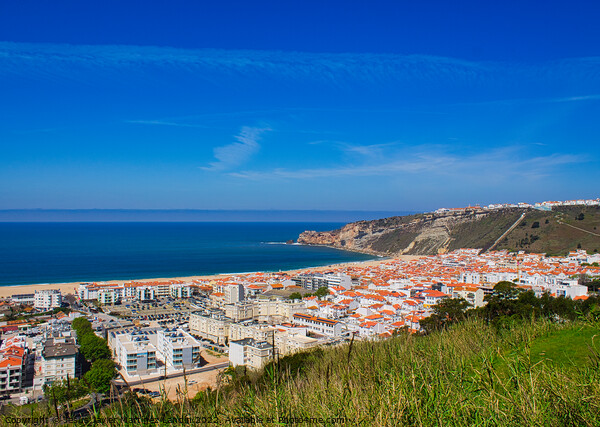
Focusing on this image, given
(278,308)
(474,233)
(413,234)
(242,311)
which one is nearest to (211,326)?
(242,311)

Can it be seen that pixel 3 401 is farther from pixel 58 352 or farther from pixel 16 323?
pixel 16 323

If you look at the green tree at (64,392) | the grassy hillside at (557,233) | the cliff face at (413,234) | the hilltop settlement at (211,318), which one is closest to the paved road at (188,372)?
the hilltop settlement at (211,318)

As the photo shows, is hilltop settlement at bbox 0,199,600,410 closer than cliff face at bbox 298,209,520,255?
Yes

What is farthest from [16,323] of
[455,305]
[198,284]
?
[455,305]

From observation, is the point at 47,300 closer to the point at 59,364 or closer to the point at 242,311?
the point at 242,311

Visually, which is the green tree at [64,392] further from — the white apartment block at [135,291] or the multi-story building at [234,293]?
the white apartment block at [135,291]

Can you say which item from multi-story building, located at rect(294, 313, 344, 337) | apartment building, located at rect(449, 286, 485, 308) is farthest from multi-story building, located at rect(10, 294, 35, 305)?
apartment building, located at rect(449, 286, 485, 308)

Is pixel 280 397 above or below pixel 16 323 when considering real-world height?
above

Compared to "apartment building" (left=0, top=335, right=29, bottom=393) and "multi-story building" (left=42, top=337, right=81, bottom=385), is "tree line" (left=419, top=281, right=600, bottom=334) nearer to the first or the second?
"multi-story building" (left=42, top=337, right=81, bottom=385)
